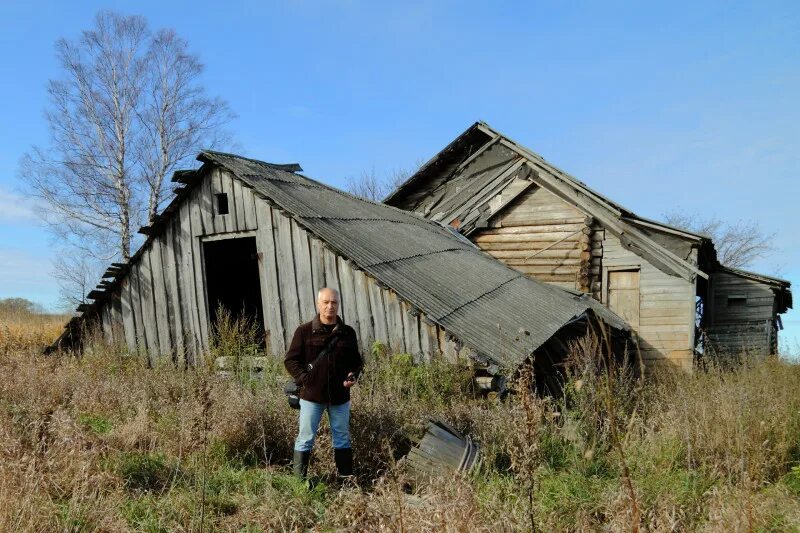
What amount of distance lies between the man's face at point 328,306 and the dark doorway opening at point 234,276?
6.61 metres

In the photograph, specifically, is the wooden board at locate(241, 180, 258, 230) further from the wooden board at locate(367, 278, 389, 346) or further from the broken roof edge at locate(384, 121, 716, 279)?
the broken roof edge at locate(384, 121, 716, 279)

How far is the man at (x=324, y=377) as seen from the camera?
4.90 metres

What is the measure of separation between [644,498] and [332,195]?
1050 centimetres

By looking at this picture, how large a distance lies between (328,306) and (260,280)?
489cm

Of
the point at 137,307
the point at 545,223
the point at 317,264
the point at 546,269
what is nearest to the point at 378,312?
the point at 317,264

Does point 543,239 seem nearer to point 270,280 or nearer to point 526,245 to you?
point 526,245

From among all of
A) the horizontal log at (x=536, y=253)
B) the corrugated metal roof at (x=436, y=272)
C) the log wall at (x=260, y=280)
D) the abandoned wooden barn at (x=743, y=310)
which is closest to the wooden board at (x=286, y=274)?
the log wall at (x=260, y=280)

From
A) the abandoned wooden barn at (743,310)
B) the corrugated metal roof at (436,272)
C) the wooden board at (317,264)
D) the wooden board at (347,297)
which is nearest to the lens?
the corrugated metal roof at (436,272)

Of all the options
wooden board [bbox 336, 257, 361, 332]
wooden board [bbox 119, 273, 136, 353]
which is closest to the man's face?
wooden board [bbox 336, 257, 361, 332]

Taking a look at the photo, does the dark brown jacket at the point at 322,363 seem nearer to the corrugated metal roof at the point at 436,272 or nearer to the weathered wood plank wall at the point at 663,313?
the corrugated metal roof at the point at 436,272

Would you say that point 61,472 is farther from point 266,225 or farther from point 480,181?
point 480,181

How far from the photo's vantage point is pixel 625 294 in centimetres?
1362

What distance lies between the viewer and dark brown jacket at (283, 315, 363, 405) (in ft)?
16.1

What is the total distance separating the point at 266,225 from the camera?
30.3 feet
